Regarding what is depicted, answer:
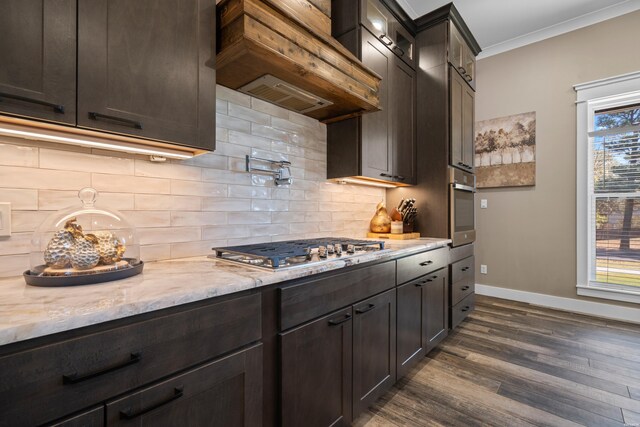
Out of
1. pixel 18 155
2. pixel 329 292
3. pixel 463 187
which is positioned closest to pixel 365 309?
pixel 329 292

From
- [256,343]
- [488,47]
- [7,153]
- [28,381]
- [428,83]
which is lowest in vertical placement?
[256,343]

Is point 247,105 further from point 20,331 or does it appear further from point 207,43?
point 20,331

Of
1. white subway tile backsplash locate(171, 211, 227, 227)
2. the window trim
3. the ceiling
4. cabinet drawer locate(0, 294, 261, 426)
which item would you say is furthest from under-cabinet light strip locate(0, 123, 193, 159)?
the window trim

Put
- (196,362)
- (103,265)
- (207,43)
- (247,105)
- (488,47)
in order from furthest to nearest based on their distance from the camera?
1. (488,47)
2. (247,105)
3. (207,43)
4. (103,265)
5. (196,362)

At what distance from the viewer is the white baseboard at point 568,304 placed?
3184 mm

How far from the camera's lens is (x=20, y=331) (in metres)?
0.61

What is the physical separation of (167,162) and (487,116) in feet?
13.5

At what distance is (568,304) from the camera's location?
11.5 feet

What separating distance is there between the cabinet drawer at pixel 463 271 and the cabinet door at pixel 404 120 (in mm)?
886

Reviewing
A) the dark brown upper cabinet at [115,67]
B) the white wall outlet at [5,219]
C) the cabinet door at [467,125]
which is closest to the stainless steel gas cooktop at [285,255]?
the dark brown upper cabinet at [115,67]

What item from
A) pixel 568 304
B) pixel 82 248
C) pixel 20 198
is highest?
pixel 20 198

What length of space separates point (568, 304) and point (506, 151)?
1.98 metres

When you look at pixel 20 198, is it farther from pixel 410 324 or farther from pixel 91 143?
pixel 410 324

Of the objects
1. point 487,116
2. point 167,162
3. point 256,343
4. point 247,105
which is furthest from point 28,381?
point 487,116
